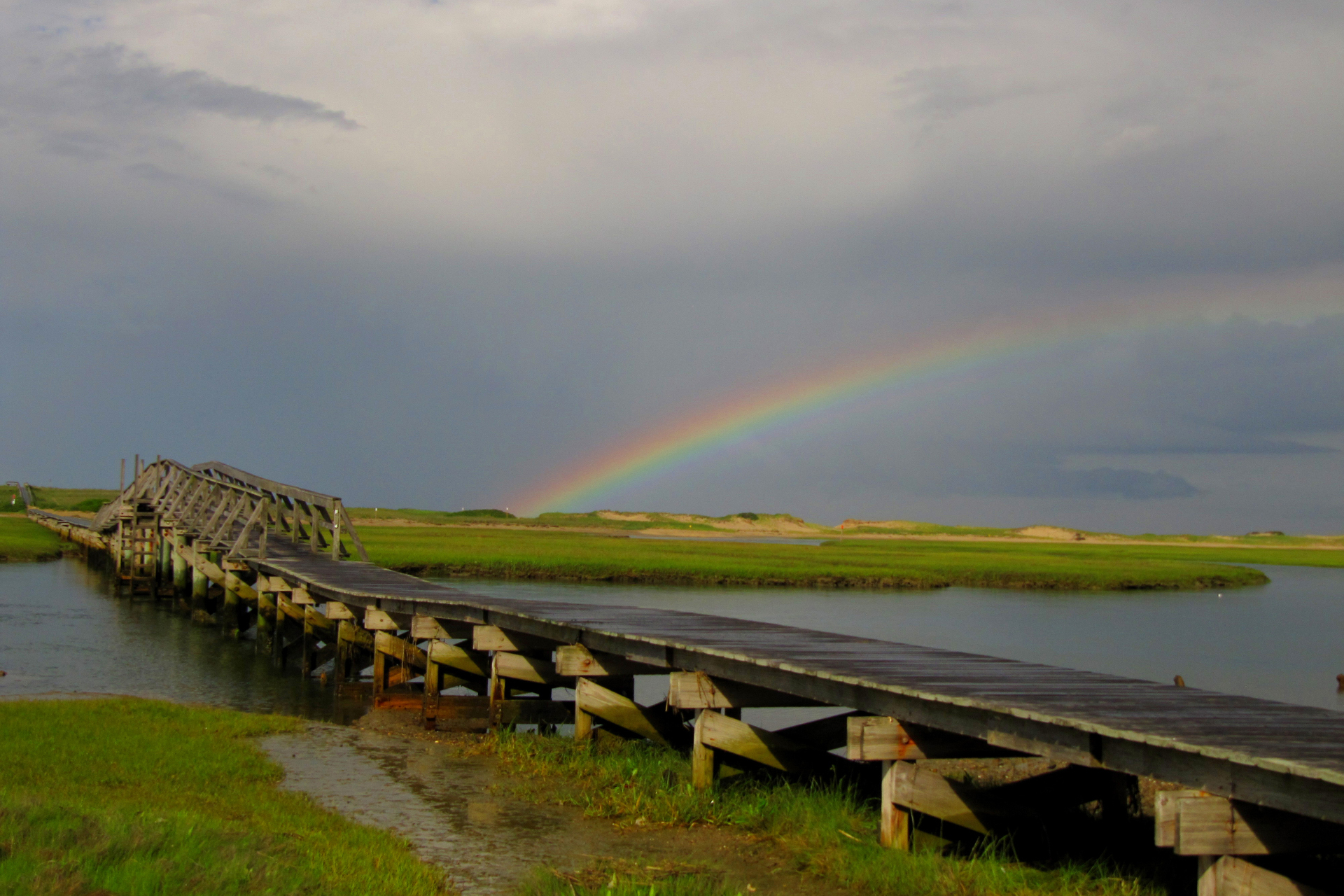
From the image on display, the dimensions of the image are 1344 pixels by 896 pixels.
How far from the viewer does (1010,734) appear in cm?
787

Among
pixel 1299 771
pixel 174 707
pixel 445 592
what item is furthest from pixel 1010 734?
pixel 445 592

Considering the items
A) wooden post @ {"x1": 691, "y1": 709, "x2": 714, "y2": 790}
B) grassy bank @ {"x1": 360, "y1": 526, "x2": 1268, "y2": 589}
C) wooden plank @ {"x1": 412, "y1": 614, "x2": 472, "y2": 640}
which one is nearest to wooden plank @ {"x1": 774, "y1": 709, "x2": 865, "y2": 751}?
wooden post @ {"x1": 691, "y1": 709, "x2": 714, "y2": 790}

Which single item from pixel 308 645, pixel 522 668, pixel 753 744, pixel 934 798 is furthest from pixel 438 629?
pixel 934 798

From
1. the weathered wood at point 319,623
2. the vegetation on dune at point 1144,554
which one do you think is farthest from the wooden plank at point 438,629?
the vegetation on dune at point 1144,554

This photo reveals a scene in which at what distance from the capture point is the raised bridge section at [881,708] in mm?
6500

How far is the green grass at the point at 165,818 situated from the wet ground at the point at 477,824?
41 cm

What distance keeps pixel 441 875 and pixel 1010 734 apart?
4147mm

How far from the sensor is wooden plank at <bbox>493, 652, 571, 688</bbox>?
15.2m

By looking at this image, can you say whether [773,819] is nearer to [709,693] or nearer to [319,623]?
[709,693]

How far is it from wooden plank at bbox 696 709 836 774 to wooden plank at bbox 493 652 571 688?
495 cm

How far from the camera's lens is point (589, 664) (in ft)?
43.7

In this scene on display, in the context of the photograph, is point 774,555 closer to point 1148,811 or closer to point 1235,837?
point 1148,811

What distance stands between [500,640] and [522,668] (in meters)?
0.49

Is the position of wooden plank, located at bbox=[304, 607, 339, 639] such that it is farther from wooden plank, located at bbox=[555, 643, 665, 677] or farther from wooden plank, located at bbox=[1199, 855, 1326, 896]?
wooden plank, located at bbox=[1199, 855, 1326, 896]
